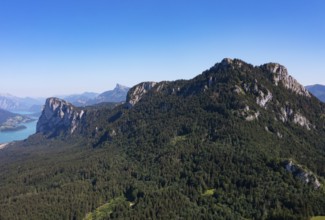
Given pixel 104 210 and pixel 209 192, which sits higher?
pixel 209 192

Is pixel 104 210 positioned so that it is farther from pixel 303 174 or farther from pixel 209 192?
pixel 303 174

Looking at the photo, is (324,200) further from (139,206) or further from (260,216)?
(139,206)

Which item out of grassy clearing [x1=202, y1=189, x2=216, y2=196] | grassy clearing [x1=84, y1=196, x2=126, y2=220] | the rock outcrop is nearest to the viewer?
grassy clearing [x1=84, y1=196, x2=126, y2=220]

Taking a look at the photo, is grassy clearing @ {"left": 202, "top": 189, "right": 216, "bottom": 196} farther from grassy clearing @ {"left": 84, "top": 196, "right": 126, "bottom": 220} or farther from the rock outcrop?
grassy clearing @ {"left": 84, "top": 196, "right": 126, "bottom": 220}

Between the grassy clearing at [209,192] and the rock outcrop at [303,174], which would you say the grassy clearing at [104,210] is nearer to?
the grassy clearing at [209,192]

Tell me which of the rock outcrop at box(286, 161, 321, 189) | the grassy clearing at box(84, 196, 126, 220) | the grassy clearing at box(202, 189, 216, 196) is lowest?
the grassy clearing at box(84, 196, 126, 220)

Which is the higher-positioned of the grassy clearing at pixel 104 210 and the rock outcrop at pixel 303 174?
the rock outcrop at pixel 303 174

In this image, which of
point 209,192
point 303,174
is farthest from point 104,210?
point 303,174

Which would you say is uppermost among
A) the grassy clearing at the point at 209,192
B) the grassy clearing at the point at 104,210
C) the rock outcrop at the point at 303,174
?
the rock outcrop at the point at 303,174

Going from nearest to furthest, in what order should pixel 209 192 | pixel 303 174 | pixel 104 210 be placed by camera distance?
pixel 104 210
pixel 209 192
pixel 303 174

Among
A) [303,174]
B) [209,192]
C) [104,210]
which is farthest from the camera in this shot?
[303,174]

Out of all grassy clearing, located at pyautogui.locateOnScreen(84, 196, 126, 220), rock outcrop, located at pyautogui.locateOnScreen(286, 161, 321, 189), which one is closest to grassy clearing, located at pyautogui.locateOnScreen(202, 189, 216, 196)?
rock outcrop, located at pyautogui.locateOnScreen(286, 161, 321, 189)

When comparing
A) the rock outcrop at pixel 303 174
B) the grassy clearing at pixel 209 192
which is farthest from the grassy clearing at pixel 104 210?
the rock outcrop at pixel 303 174
